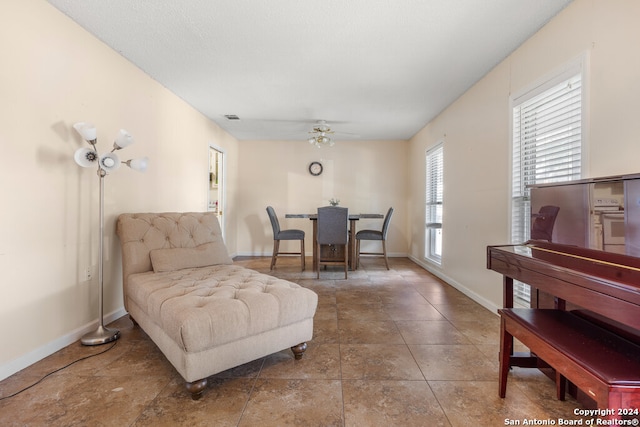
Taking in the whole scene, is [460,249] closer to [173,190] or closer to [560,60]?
[560,60]

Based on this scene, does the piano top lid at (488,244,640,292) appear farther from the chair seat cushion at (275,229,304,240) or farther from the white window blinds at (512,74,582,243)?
the chair seat cushion at (275,229,304,240)

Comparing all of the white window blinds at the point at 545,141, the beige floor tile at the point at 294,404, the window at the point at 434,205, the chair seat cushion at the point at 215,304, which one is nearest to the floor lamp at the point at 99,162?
the chair seat cushion at the point at 215,304

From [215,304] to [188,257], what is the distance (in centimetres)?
104

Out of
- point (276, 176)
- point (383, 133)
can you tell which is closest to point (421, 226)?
point (383, 133)

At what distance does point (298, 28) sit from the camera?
2.01 m

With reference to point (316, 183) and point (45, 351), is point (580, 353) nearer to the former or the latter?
point (45, 351)

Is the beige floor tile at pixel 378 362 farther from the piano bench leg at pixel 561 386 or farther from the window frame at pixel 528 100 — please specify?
the window frame at pixel 528 100

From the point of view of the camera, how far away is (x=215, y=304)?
146 centimetres

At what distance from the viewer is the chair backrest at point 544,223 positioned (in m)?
1.56

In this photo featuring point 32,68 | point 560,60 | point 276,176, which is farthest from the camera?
point 276,176

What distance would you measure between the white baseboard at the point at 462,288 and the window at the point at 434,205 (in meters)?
0.15

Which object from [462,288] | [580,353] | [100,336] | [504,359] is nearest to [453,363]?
[504,359]

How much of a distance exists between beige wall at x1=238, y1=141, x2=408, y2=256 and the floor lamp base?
3524 millimetres

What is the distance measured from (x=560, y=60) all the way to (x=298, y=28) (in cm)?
184
